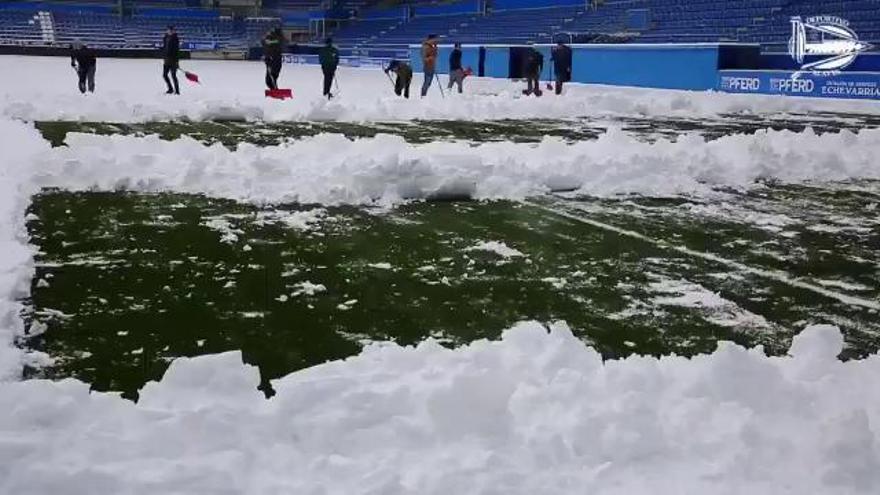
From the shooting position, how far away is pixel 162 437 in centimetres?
256

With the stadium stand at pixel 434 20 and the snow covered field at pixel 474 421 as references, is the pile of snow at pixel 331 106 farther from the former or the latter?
the snow covered field at pixel 474 421

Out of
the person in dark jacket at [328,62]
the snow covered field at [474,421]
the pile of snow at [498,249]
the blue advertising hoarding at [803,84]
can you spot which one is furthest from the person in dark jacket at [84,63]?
the blue advertising hoarding at [803,84]

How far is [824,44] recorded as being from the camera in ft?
73.9

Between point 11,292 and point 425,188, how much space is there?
149 inches

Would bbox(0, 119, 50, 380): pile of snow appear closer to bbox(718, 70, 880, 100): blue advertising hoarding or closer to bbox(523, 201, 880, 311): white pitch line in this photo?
bbox(523, 201, 880, 311): white pitch line

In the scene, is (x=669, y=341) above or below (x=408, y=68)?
below

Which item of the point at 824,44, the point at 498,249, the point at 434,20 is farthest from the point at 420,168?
the point at 434,20

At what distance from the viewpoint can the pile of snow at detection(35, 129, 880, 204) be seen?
722 centimetres

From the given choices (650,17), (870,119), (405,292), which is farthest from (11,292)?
(650,17)

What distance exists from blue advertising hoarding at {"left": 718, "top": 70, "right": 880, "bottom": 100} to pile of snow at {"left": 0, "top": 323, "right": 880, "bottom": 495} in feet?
69.4

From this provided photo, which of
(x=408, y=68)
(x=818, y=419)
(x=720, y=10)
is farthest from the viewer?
(x=720, y=10)

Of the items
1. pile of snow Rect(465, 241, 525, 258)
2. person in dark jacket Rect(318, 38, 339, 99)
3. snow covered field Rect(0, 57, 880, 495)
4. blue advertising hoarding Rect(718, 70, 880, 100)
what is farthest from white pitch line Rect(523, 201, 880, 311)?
blue advertising hoarding Rect(718, 70, 880, 100)

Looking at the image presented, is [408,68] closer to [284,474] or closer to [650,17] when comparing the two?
[650,17]

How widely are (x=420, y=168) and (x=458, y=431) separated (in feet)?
16.3
